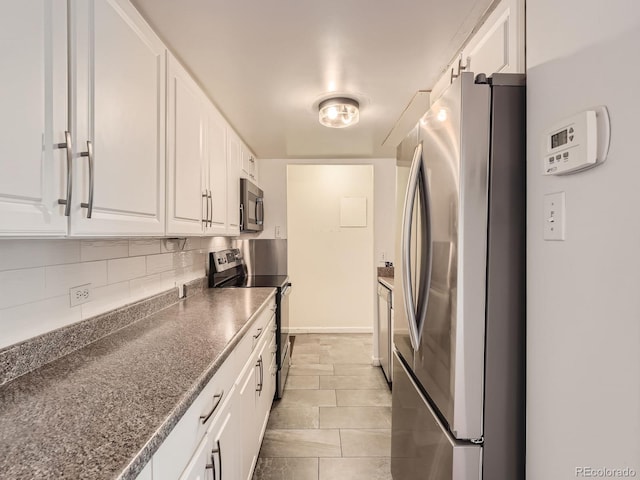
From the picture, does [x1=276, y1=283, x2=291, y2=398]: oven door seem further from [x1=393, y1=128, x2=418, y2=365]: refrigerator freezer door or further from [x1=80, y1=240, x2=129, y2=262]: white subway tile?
[x1=80, y1=240, x2=129, y2=262]: white subway tile

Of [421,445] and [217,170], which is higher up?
[217,170]

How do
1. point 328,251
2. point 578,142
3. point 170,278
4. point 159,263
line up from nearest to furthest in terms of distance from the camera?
1. point 578,142
2. point 159,263
3. point 170,278
4. point 328,251

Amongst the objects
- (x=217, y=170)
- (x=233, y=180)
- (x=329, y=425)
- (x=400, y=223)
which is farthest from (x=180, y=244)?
(x=329, y=425)

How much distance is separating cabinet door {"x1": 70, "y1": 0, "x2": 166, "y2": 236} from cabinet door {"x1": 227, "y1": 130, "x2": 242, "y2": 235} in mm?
1080

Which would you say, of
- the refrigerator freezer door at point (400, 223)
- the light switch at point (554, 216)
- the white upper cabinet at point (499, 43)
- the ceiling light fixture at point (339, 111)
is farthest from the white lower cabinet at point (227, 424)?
the white upper cabinet at point (499, 43)

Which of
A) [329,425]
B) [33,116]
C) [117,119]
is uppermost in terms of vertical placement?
[117,119]

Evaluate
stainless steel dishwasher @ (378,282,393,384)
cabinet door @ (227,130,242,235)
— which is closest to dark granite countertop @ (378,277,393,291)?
stainless steel dishwasher @ (378,282,393,384)

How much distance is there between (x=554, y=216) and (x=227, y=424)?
1339 millimetres

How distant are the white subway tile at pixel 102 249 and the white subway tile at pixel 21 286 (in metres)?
0.22

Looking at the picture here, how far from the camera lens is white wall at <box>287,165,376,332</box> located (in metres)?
4.81

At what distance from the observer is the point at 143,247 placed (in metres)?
1.82

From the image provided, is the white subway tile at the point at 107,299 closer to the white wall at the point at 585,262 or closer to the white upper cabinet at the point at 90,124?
the white upper cabinet at the point at 90,124

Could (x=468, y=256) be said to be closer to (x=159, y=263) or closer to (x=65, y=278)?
(x=65, y=278)

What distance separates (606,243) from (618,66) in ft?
1.20
